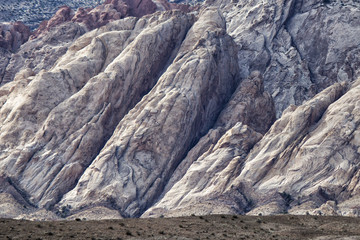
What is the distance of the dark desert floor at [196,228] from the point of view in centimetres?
9381

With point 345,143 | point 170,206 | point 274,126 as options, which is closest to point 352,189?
point 345,143

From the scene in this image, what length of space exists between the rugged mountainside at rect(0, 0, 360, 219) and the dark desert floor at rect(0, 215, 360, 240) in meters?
43.9

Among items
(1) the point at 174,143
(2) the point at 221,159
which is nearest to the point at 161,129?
(1) the point at 174,143

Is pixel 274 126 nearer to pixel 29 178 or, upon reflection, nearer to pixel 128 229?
pixel 29 178

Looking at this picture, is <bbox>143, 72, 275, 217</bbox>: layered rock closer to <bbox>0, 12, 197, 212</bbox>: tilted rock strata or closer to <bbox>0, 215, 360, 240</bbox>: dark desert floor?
<bbox>0, 12, 197, 212</bbox>: tilted rock strata

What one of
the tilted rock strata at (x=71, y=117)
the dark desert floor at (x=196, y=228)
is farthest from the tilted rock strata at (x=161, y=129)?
the dark desert floor at (x=196, y=228)

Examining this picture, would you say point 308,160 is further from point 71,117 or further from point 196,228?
point 196,228

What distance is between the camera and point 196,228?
329 ft

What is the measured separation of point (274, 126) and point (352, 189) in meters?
25.4

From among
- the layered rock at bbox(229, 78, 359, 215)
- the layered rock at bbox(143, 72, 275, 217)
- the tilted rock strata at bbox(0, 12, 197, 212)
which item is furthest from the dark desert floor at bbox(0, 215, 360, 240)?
the tilted rock strata at bbox(0, 12, 197, 212)

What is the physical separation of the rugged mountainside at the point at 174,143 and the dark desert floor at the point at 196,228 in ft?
144

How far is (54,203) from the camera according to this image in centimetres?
16912

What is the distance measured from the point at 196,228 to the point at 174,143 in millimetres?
79243

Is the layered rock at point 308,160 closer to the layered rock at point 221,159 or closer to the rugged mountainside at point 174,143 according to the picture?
the rugged mountainside at point 174,143
